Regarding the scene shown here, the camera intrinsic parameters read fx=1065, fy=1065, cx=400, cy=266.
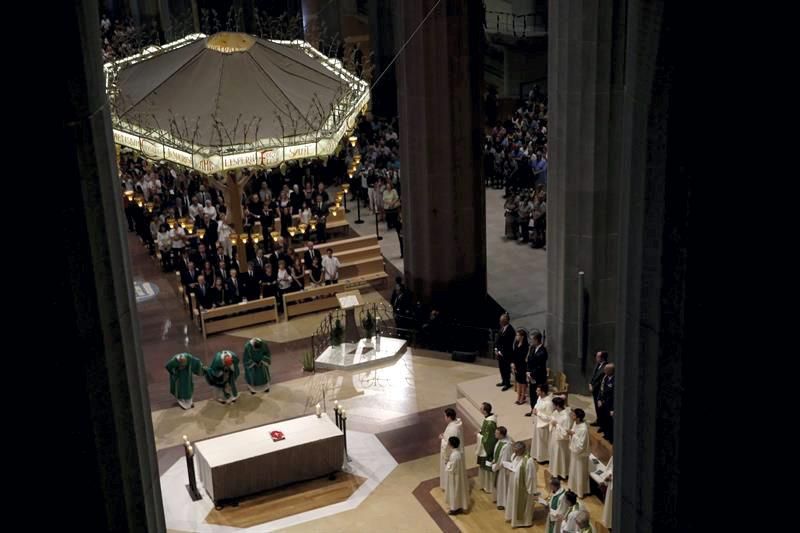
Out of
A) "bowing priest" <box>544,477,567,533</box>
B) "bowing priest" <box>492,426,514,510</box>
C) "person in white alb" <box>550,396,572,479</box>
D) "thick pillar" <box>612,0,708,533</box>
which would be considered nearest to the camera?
"thick pillar" <box>612,0,708,533</box>

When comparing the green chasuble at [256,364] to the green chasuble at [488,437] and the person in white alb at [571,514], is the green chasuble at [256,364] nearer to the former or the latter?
the green chasuble at [488,437]

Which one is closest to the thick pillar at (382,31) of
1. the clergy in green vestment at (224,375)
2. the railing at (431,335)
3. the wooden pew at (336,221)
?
the wooden pew at (336,221)

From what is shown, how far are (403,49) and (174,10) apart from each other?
3130 centimetres

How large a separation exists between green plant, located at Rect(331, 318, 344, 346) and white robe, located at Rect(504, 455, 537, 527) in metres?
6.64

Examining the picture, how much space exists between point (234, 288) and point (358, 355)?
354 centimetres

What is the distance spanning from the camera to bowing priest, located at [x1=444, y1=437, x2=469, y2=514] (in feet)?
48.6

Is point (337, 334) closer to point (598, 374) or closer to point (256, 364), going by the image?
point (256, 364)

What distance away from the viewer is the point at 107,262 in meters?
5.99

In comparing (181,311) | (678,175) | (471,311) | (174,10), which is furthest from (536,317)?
(174,10)

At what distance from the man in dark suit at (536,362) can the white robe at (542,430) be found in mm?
766

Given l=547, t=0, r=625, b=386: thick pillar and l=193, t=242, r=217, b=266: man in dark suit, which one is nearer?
l=547, t=0, r=625, b=386: thick pillar

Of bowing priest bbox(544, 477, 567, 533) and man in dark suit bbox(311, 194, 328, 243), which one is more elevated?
man in dark suit bbox(311, 194, 328, 243)

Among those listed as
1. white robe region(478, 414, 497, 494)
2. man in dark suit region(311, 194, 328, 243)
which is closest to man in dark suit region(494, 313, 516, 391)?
white robe region(478, 414, 497, 494)

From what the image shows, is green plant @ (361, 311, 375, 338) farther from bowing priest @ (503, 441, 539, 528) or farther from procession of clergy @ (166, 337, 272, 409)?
bowing priest @ (503, 441, 539, 528)
